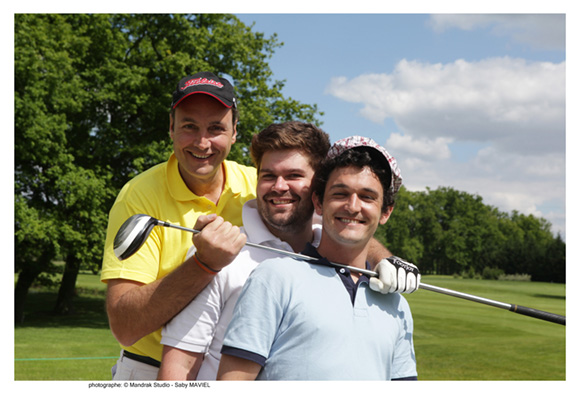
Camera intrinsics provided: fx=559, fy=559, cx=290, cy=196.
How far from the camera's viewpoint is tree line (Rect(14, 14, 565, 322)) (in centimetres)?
1880

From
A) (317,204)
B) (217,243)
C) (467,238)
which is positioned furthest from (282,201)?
(467,238)

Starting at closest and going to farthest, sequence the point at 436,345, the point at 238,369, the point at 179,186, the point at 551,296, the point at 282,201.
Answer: the point at 238,369
the point at 282,201
the point at 179,186
the point at 436,345
the point at 551,296

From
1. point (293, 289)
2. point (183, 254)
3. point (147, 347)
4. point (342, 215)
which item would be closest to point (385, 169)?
point (342, 215)

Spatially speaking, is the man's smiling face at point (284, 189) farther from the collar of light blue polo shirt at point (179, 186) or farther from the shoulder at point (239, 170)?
the shoulder at point (239, 170)

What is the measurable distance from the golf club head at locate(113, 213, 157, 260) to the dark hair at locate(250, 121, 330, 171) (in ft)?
2.57

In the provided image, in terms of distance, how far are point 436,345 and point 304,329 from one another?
19.6m

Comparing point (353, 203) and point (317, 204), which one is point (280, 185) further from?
point (353, 203)

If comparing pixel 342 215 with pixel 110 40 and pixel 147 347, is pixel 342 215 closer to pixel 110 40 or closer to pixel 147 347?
pixel 147 347

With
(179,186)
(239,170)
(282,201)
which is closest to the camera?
(282,201)

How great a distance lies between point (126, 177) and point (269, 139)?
63.6 feet

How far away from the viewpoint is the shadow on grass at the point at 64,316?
81.3ft

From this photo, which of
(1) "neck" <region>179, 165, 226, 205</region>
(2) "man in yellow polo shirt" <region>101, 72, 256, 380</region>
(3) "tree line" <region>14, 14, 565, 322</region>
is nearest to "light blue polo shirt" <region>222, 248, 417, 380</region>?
(2) "man in yellow polo shirt" <region>101, 72, 256, 380</region>

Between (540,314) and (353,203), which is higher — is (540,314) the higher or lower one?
the lower one

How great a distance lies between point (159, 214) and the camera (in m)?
3.29
